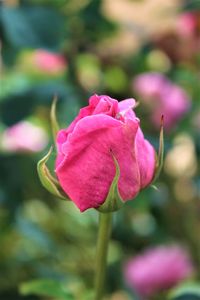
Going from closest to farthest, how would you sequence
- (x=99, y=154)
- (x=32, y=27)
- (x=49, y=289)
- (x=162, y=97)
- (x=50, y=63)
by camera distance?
(x=99, y=154) → (x=49, y=289) → (x=32, y=27) → (x=50, y=63) → (x=162, y=97)

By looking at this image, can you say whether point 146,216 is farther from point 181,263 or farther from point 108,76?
point 108,76

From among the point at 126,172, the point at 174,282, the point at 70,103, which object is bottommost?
the point at 174,282

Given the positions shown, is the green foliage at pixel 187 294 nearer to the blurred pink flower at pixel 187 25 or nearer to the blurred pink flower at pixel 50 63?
the blurred pink flower at pixel 50 63

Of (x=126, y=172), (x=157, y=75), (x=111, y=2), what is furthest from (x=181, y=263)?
(x=111, y=2)

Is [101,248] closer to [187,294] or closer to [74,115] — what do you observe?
[187,294]

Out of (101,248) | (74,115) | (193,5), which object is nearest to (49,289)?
(101,248)

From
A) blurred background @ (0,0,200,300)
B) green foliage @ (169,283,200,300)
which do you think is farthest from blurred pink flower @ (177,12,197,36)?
green foliage @ (169,283,200,300)
